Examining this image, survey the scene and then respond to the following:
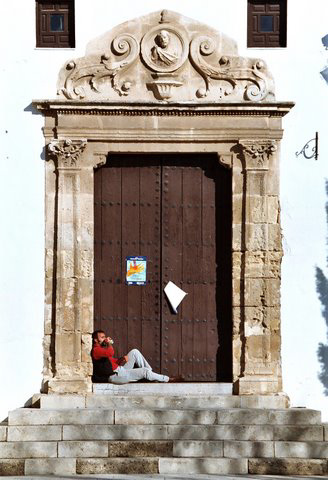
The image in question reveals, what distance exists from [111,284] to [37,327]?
988 millimetres

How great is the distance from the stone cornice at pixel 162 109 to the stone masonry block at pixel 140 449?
12.2ft

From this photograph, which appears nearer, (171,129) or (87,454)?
(87,454)

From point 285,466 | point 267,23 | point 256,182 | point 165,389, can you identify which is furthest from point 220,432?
point 267,23

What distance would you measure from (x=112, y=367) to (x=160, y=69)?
11.2 ft

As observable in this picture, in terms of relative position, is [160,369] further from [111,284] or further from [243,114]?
[243,114]

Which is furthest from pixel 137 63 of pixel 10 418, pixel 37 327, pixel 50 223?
pixel 10 418

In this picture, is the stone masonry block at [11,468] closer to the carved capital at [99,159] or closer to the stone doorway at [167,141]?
the stone doorway at [167,141]

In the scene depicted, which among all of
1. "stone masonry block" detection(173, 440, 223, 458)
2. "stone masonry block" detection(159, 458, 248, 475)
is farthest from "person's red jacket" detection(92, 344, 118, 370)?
"stone masonry block" detection(159, 458, 248, 475)

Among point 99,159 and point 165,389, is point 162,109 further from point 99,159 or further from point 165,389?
point 165,389

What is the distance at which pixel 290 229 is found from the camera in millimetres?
17391

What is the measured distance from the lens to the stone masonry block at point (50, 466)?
16047 millimetres

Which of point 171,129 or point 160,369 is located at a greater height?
point 171,129

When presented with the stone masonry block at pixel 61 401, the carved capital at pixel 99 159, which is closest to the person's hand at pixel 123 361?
the stone masonry block at pixel 61 401

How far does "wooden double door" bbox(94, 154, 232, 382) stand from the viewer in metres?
17.5
